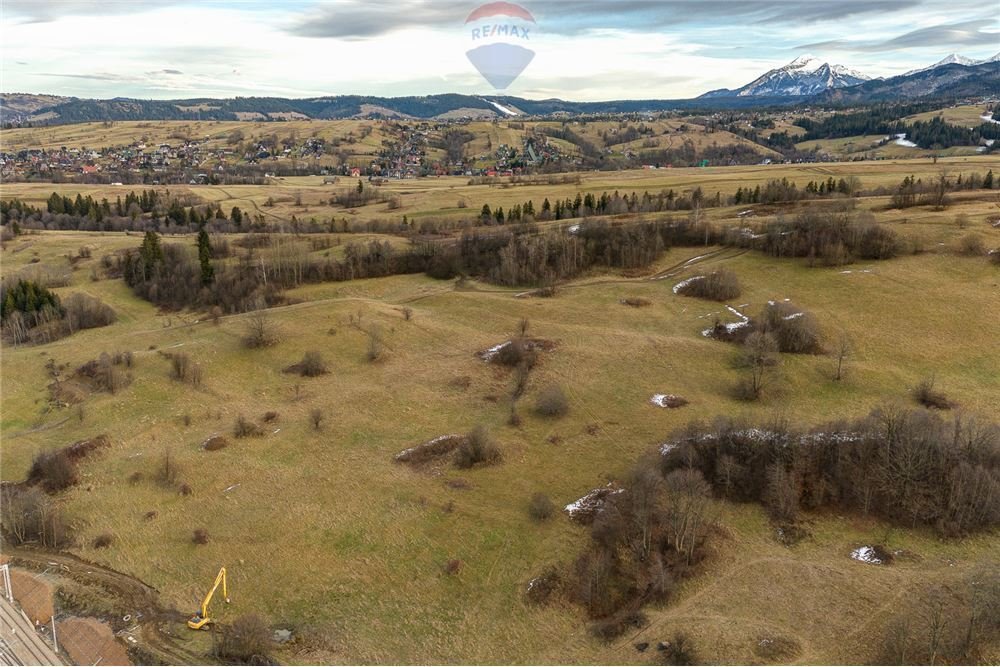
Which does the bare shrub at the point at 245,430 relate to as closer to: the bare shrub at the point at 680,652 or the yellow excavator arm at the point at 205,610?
the yellow excavator arm at the point at 205,610

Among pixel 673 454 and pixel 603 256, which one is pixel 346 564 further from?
pixel 603 256

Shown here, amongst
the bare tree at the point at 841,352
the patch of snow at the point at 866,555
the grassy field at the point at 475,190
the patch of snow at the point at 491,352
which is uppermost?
the grassy field at the point at 475,190

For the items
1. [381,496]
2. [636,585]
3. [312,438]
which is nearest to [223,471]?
[312,438]

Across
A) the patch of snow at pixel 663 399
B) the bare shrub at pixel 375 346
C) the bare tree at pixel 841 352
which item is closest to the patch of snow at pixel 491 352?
the bare shrub at pixel 375 346

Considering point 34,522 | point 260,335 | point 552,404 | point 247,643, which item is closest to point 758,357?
point 552,404

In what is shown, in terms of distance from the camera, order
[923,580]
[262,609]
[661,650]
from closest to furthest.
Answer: [661,650] < [923,580] < [262,609]
